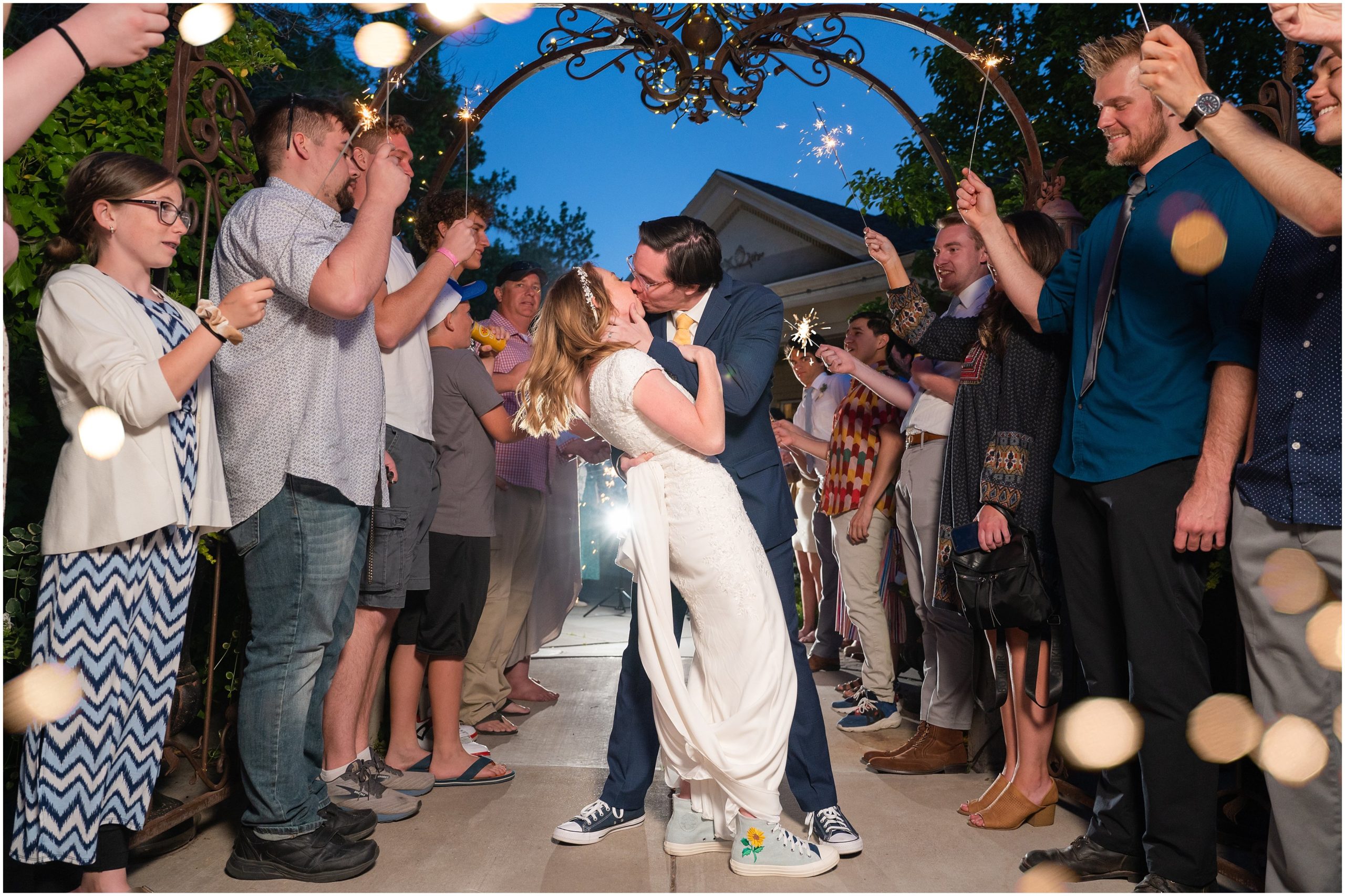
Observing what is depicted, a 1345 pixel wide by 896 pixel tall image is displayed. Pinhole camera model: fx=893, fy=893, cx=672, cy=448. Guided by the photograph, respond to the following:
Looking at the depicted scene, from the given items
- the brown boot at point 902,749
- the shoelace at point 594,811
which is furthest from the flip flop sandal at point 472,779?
the brown boot at point 902,749

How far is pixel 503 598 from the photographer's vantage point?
14.1ft

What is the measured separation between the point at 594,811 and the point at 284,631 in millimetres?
1084

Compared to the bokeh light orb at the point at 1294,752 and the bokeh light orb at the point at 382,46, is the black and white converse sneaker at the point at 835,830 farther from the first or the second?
the bokeh light orb at the point at 382,46

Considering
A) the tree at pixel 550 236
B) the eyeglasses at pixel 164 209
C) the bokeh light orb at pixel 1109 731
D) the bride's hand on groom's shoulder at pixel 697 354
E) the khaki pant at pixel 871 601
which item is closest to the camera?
the eyeglasses at pixel 164 209

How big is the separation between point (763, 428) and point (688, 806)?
47.1 inches

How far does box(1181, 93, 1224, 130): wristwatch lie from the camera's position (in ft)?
6.02

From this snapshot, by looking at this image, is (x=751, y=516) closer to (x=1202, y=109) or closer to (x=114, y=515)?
(x=1202, y=109)

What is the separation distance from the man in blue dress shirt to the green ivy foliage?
8.93ft

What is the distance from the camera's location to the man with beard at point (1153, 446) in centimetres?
225

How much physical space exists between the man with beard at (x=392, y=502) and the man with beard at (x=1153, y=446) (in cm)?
192

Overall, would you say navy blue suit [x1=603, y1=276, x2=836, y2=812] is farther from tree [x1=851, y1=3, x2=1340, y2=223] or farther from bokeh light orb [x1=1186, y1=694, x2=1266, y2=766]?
tree [x1=851, y1=3, x2=1340, y2=223]

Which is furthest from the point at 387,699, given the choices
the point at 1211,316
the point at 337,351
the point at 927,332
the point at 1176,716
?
the point at 1211,316

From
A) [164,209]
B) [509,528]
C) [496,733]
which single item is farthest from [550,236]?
[164,209]

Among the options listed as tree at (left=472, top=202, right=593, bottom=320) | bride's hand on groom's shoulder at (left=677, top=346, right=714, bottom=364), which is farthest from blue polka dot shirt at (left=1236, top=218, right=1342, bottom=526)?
tree at (left=472, top=202, right=593, bottom=320)
